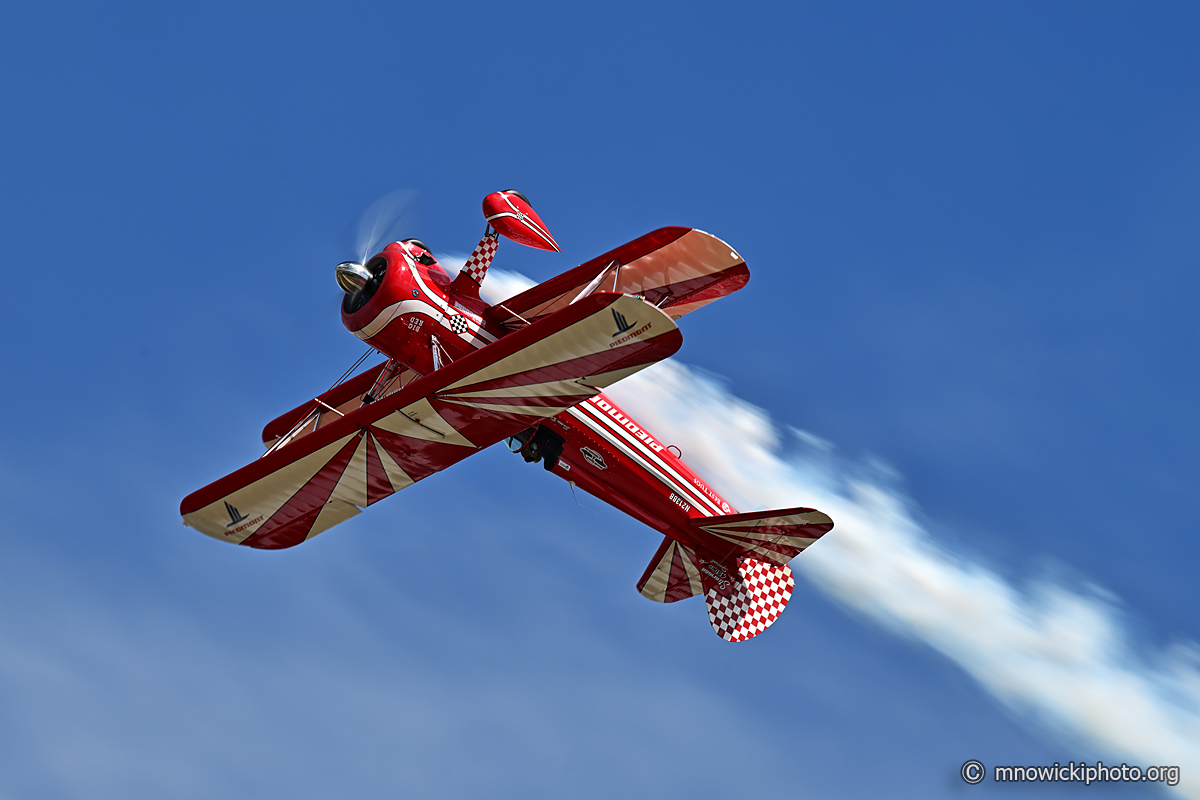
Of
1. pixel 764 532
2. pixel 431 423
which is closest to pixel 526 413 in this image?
pixel 431 423

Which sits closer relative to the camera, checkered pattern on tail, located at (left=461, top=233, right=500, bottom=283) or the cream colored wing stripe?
the cream colored wing stripe

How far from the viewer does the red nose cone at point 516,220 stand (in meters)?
20.1

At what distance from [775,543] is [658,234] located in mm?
6404

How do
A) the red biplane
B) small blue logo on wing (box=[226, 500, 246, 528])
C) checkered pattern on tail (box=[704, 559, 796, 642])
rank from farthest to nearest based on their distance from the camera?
checkered pattern on tail (box=[704, 559, 796, 642])
small blue logo on wing (box=[226, 500, 246, 528])
the red biplane

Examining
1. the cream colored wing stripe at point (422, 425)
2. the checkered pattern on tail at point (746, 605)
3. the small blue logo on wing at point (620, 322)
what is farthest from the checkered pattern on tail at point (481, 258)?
the checkered pattern on tail at point (746, 605)

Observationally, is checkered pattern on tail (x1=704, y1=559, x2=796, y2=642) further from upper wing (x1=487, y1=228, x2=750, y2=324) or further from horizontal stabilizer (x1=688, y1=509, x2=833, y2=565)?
upper wing (x1=487, y1=228, x2=750, y2=324)

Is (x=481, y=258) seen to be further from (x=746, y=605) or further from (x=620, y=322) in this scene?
(x=746, y=605)

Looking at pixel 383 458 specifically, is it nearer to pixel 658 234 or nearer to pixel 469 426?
pixel 469 426

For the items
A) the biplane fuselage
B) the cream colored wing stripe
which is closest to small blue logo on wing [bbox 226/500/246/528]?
the cream colored wing stripe

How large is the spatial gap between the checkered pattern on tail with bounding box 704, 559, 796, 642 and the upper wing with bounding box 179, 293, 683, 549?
6.96 m

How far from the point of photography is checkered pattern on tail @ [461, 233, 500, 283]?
20.2m

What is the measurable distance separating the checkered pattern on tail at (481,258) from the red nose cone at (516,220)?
0.82ft

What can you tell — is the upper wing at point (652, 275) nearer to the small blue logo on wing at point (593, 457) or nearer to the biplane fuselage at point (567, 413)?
the biplane fuselage at point (567, 413)

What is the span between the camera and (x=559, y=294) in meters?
20.1
